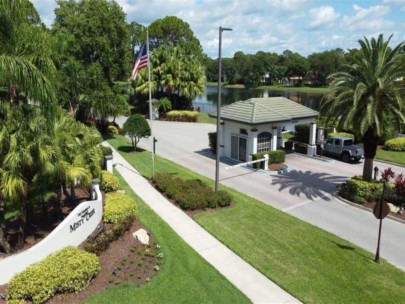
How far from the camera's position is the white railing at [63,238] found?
33.1 ft

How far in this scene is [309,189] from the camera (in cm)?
2025

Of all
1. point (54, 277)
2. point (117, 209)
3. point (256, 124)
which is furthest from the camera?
point (256, 124)

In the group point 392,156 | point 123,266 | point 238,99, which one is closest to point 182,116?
point 392,156

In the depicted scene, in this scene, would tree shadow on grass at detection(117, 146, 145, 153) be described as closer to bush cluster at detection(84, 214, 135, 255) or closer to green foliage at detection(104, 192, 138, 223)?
green foliage at detection(104, 192, 138, 223)

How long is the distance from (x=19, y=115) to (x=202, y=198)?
28.6 feet

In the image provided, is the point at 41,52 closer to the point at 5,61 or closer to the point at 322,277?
the point at 5,61

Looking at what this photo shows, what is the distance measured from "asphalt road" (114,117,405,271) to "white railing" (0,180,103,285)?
901cm

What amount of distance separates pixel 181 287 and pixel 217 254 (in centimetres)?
247

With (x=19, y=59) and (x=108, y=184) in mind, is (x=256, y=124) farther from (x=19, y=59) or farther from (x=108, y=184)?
(x=19, y=59)

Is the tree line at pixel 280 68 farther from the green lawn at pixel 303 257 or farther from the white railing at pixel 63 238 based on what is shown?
the white railing at pixel 63 238

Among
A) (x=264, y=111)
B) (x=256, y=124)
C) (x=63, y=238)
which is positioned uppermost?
(x=264, y=111)

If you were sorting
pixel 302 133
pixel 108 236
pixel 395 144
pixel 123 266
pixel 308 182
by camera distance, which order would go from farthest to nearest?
pixel 302 133
pixel 395 144
pixel 308 182
pixel 108 236
pixel 123 266

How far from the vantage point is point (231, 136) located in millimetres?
27281

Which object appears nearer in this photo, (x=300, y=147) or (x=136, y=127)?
(x=136, y=127)
